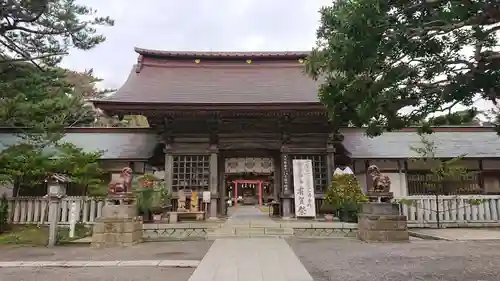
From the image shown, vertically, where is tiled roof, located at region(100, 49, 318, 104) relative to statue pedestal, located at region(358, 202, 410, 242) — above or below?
above

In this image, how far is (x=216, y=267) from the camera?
5.18 m

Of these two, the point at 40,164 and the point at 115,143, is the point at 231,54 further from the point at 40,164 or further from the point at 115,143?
the point at 40,164

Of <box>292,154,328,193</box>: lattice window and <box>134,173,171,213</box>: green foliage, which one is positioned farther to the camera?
<box>292,154,328,193</box>: lattice window

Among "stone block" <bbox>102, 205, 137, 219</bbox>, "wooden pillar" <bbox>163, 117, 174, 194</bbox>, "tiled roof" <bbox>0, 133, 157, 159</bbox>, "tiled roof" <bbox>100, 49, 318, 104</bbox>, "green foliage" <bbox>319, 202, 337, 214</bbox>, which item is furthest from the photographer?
"tiled roof" <bbox>0, 133, 157, 159</bbox>

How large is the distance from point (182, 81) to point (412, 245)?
10723 mm

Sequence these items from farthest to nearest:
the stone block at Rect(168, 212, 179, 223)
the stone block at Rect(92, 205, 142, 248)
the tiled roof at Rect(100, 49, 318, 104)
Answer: the tiled roof at Rect(100, 49, 318, 104)
the stone block at Rect(168, 212, 179, 223)
the stone block at Rect(92, 205, 142, 248)

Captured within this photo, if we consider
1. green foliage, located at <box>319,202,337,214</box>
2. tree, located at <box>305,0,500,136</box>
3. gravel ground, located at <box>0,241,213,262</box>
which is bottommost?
gravel ground, located at <box>0,241,213,262</box>

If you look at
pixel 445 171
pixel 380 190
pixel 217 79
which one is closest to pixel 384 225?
pixel 380 190

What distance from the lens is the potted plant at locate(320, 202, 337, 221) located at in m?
11.1

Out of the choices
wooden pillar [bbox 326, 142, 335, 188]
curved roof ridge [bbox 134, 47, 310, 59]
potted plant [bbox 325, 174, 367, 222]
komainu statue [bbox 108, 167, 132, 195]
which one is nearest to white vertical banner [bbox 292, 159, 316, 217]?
wooden pillar [bbox 326, 142, 335, 188]

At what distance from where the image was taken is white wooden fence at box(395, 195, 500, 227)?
36.5ft

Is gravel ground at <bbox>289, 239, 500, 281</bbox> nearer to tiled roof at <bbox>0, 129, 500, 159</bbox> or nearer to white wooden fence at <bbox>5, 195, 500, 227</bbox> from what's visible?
white wooden fence at <bbox>5, 195, 500, 227</bbox>

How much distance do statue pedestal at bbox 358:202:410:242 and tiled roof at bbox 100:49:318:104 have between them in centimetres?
488

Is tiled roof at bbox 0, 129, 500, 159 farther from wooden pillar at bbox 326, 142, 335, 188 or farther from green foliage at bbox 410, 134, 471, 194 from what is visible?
wooden pillar at bbox 326, 142, 335, 188
